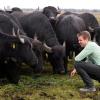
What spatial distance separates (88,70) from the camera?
913cm

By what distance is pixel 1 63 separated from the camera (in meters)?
10.2

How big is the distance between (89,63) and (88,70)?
0.19 m

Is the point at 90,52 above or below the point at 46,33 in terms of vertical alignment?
above

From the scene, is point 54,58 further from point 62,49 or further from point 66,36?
point 66,36

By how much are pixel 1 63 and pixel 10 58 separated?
412mm

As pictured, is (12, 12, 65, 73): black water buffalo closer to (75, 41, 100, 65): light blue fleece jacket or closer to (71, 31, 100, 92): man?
(71, 31, 100, 92): man

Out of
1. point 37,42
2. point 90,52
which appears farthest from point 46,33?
point 90,52

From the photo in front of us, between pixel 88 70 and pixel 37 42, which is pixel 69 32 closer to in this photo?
pixel 37 42

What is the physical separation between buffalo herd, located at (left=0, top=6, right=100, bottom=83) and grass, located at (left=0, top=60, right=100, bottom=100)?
0.42m

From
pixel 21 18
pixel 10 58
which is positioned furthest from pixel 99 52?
pixel 21 18

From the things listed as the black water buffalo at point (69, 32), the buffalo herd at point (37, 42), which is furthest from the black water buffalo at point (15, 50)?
the black water buffalo at point (69, 32)

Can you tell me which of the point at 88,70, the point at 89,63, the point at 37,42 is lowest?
the point at 37,42

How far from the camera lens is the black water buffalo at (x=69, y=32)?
13625mm

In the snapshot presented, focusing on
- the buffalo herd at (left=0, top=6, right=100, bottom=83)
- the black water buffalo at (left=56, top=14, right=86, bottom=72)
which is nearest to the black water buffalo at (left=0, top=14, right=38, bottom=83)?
the buffalo herd at (left=0, top=6, right=100, bottom=83)
